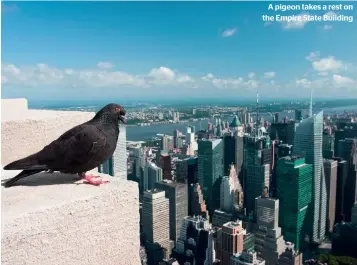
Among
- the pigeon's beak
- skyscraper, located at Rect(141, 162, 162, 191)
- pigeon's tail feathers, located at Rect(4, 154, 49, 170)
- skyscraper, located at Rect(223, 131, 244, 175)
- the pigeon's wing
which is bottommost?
skyscraper, located at Rect(141, 162, 162, 191)

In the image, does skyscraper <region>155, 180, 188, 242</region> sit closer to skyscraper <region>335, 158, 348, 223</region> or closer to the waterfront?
skyscraper <region>335, 158, 348, 223</region>

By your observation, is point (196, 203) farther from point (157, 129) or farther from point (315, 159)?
point (157, 129)

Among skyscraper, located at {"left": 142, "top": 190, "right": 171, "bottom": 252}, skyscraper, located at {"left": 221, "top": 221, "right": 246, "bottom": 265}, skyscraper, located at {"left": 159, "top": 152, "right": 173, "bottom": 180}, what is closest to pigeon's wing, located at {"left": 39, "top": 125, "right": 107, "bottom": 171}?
skyscraper, located at {"left": 221, "top": 221, "right": 246, "bottom": 265}

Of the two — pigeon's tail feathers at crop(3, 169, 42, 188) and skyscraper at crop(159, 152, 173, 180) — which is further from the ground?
pigeon's tail feathers at crop(3, 169, 42, 188)

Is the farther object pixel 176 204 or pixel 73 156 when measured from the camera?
pixel 176 204

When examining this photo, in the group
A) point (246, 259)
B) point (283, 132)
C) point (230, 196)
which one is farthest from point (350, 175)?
point (246, 259)

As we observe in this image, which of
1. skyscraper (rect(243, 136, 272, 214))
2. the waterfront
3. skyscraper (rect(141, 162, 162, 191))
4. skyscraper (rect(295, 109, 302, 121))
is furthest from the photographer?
the waterfront

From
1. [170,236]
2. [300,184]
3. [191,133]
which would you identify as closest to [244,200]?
[300,184]
